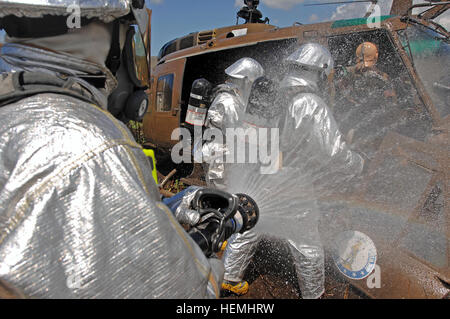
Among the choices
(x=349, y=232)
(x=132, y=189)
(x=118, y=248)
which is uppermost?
(x=132, y=189)

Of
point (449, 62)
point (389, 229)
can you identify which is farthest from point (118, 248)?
point (449, 62)

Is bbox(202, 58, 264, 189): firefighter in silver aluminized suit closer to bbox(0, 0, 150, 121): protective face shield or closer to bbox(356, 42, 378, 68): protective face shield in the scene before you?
bbox(356, 42, 378, 68): protective face shield

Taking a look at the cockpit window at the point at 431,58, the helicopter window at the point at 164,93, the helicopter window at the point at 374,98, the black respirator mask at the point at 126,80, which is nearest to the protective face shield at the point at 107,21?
the black respirator mask at the point at 126,80

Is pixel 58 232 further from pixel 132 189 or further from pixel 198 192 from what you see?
pixel 198 192

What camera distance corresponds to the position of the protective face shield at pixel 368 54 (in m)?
3.81

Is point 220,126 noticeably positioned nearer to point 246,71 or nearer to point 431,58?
point 246,71

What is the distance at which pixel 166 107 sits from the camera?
6508 millimetres

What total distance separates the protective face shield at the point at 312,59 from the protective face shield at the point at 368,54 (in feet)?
3.17

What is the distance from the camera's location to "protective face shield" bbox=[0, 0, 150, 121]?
3.06 feet

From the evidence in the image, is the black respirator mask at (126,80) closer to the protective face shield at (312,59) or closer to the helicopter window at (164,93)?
the protective face shield at (312,59)

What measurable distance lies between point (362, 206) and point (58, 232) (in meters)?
2.83

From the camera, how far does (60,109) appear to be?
0.81m

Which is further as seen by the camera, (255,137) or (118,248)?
(255,137)

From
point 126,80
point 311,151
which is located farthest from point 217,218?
point 311,151
